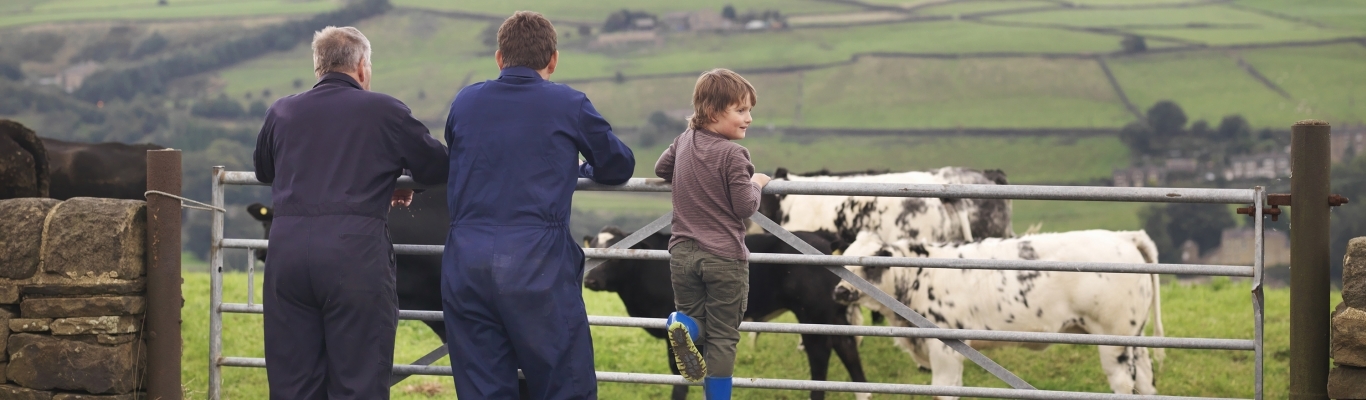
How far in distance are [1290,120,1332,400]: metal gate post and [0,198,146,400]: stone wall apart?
447 centimetres

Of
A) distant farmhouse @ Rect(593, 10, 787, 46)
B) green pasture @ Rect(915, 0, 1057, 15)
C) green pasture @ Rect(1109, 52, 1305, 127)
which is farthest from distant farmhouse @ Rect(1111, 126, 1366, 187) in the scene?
distant farmhouse @ Rect(593, 10, 787, 46)

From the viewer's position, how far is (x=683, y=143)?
13.1 feet

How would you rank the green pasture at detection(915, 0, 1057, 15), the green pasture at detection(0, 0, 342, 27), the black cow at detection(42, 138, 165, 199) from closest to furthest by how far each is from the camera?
the black cow at detection(42, 138, 165, 199), the green pasture at detection(915, 0, 1057, 15), the green pasture at detection(0, 0, 342, 27)

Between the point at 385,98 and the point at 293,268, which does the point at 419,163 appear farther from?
the point at 293,268

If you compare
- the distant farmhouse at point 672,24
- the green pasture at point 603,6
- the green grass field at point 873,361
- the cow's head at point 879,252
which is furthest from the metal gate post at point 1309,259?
the green pasture at point 603,6

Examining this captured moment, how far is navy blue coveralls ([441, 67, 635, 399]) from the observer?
3600 mm

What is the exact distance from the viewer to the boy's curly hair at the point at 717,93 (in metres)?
3.87

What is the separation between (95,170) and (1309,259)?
1584 cm

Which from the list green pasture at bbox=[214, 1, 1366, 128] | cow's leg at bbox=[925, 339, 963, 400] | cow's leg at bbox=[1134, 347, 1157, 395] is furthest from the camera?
green pasture at bbox=[214, 1, 1366, 128]

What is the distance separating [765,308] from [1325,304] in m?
4.26

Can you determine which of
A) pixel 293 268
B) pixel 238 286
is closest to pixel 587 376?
pixel 293 268

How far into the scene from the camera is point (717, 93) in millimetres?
3871

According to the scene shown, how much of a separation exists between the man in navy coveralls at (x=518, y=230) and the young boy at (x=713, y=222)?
12.9 inches

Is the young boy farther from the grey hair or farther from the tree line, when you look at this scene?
the tree line
